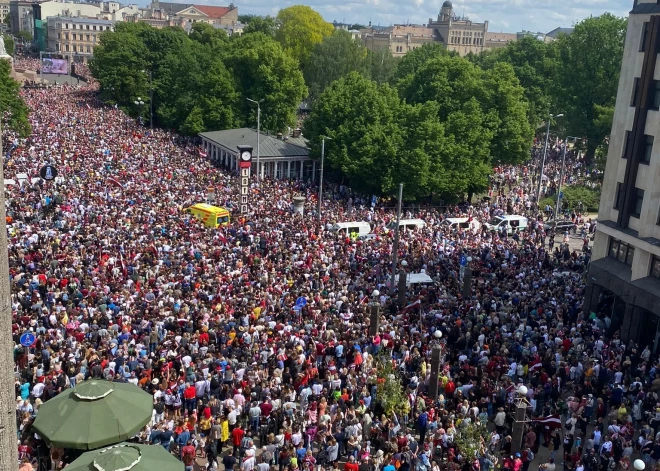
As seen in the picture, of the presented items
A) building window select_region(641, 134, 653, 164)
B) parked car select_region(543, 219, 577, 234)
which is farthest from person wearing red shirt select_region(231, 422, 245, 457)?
parked car select_region(543, 219, 577, 234)

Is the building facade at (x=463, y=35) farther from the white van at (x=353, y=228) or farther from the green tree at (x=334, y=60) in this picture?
the white van at (x=353, y=228)

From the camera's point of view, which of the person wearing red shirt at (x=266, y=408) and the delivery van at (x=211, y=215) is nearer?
the person wearing red shirt at (x=266, y=408)

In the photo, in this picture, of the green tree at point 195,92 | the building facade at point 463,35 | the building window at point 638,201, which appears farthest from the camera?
the building facade at point 463,35

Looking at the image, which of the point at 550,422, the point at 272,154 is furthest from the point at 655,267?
the point at 272,154

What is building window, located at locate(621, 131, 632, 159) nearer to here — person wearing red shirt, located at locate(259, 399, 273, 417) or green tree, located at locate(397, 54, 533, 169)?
person wearing red shirt, located at locate(259, 399, 273, 417)

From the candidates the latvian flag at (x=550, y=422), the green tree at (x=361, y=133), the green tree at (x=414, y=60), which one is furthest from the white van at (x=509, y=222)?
the green tree at (x=414, y=60)
